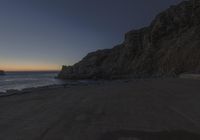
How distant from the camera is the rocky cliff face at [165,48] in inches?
1830

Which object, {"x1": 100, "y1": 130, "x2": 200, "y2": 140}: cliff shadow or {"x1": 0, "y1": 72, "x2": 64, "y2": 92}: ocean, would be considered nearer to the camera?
{"x1": 100, "y1": 130, "x2": 200, "y2": 140}: cliff shadow

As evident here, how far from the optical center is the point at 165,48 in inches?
2351

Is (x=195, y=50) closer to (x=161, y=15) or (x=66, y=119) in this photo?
(x=161, y=15)

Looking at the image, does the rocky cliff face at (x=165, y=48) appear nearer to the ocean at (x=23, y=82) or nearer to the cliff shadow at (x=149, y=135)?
the ocean at (x=23, y=82)

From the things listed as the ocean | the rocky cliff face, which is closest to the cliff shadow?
the ocean

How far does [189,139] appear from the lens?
4.09m

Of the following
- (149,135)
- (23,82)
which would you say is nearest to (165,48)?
(23,82)

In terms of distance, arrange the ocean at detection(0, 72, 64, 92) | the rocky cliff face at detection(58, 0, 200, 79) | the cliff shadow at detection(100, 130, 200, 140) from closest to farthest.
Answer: the cliff shadow at detection(100, 130, 200, 140), the ocean at detection(0, 72, 64, 92), the rocky cliff face at detection(58, 0, 200, 79)

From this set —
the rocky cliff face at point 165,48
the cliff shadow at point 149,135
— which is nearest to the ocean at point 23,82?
the rocky cliff face at point 165,48

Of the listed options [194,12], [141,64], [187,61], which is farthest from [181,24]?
[187,61]

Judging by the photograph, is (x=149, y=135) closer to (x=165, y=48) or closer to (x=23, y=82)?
(x=23, y=82)

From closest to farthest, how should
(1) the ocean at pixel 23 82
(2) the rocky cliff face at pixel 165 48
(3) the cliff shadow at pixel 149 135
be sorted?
(3) the cliff shadow at pixel 149 135 < (1) the ocean at pixel 23 82 < (2) the rocky cliff face at pixel 165 48

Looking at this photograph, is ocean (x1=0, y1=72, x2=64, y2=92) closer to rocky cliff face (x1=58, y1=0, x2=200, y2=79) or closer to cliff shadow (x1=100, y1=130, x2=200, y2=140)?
rocky cliff face (x1=58, y1=0, x2=200, y2=79)

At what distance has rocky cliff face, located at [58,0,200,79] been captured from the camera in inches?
1830
